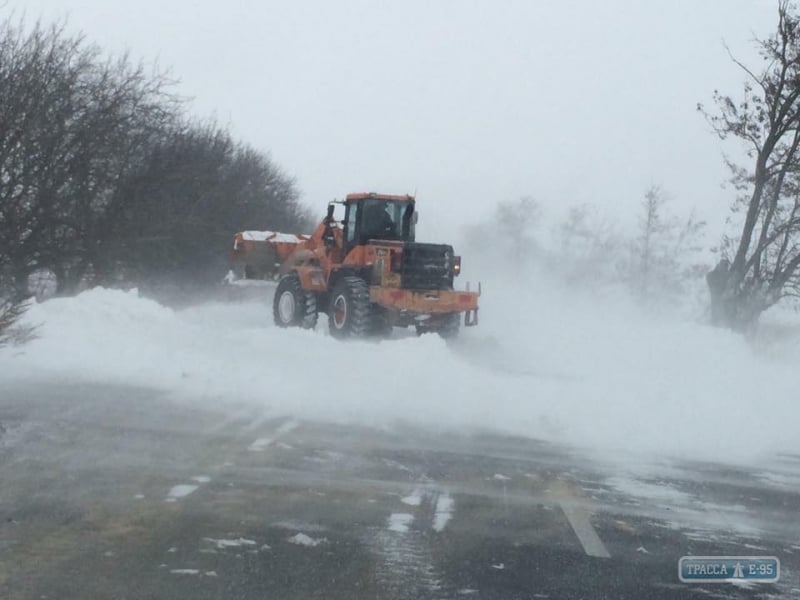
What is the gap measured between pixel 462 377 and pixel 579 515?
833 centimetres

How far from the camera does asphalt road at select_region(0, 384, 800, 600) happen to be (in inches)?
235

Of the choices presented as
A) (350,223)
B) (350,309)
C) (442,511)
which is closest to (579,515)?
(442,511)

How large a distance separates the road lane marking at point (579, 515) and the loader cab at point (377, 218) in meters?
13.9

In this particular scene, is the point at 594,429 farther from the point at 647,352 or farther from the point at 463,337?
the point at 463,337

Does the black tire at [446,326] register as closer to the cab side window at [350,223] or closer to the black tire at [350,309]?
the black tire at [350,309]

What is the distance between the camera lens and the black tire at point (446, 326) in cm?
2284

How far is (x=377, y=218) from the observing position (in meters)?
22.8

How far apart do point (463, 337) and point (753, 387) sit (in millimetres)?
8337

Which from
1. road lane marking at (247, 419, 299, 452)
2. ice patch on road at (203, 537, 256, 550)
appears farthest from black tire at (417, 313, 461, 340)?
ice patch on road at (203, 537, 256, 550)

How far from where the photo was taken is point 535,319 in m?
28.0

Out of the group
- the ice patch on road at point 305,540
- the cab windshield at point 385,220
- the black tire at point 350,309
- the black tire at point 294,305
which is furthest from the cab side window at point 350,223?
the ice patch on road at point 305,540

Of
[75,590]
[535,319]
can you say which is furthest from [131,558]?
[535,319]

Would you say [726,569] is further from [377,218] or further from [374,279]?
[377,218]

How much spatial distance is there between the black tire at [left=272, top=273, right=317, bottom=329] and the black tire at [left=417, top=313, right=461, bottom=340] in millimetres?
2290
